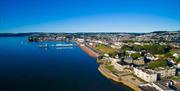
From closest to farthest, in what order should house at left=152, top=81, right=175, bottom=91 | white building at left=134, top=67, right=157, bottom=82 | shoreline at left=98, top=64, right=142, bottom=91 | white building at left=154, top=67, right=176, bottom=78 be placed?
house at left=152, top=81, right=175, bottom=91 → shoreline at left=98, top=64, right=142, bottom=91 → white building at left=134, top=67, right=157, bottom=82 → white building at left=154, top=67, right=176, bottom=78

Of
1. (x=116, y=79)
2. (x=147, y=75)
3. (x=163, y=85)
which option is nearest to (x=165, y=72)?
(x=147, y=75)

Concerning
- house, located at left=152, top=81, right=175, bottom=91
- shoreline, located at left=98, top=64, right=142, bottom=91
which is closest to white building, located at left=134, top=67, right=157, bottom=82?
house, located at left=152, top=81, right=175, bottom=91

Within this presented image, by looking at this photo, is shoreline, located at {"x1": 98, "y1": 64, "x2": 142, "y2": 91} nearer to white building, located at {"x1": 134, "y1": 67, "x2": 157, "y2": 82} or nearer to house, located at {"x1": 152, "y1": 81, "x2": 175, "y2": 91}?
house, located at {"x1": 152, "y1": 81, "x2": 175, "y2": 91}

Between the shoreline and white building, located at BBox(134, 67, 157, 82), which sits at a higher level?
white building, located at BBox(134, 67, 157, 82)

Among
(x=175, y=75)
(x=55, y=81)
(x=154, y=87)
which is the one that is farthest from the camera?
(x=175, y=75)

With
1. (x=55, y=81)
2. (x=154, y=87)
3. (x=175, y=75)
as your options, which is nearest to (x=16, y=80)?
(x=55, y=81)

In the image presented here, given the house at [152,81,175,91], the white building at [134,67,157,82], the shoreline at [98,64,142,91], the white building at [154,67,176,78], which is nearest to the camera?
the house at [152,81,175,91]

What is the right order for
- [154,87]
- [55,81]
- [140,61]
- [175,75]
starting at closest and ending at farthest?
[154,87], [55,81], [175,75], [140,61]

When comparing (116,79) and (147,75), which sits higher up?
(147,75)

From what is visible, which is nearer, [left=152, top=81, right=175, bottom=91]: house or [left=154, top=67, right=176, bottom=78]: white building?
[left=152, top=81, right=175, bottom=91]: house

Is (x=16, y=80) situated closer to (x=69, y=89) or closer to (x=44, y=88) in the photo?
(x=44, y=88)

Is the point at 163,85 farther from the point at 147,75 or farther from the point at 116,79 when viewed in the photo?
the point at 116,79
